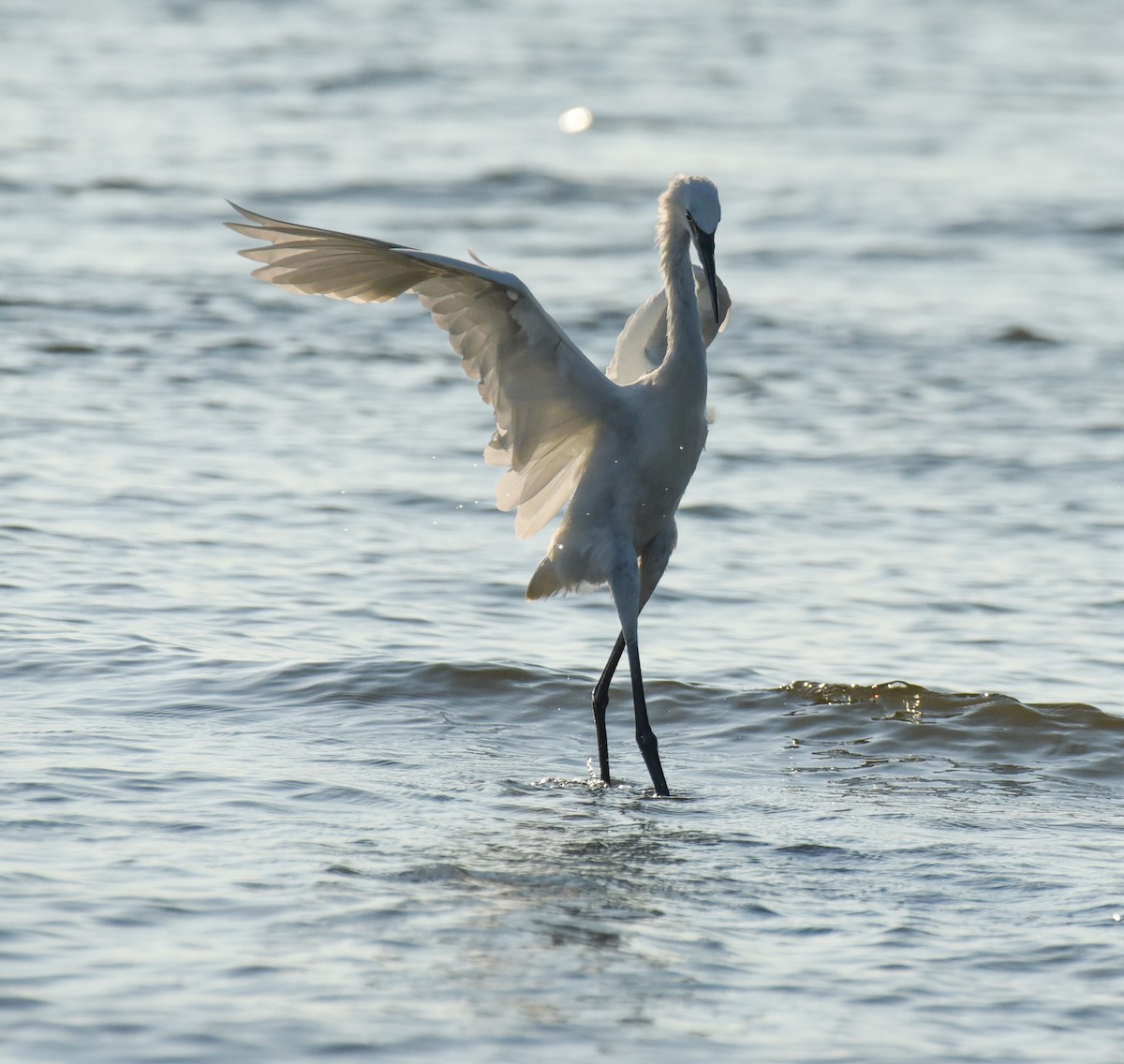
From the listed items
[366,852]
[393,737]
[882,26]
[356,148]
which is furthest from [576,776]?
[882,26]

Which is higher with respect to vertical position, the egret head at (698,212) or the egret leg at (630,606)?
the egret head at (698,212)

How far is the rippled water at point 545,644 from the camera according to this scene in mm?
5125

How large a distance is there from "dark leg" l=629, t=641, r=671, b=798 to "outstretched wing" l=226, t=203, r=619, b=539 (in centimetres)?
87

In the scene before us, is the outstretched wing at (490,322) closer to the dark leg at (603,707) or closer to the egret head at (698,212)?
the egret head at (698,212)

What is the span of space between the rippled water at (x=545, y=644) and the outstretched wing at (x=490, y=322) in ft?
4.17

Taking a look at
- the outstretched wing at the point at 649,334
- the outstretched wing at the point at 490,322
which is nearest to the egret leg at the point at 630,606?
the outstretched wing at the point at 490,322

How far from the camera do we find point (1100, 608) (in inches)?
360

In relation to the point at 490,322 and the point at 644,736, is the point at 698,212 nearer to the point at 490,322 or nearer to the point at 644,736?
the point at 490,322

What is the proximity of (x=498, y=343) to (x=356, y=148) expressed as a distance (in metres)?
15.2

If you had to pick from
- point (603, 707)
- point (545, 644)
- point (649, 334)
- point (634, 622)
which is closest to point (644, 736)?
point (603, 707)

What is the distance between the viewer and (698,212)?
7.05 m

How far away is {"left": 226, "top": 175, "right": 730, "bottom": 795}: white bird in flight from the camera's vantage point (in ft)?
22.4

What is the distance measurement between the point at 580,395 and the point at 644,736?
1309 mm

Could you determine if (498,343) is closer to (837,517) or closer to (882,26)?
(837,517)
